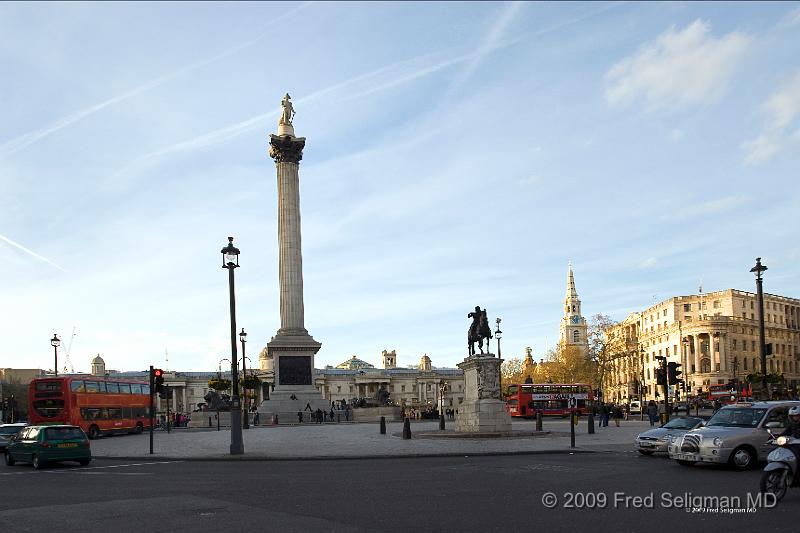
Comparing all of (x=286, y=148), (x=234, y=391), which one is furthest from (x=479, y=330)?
(x=286, y=148)

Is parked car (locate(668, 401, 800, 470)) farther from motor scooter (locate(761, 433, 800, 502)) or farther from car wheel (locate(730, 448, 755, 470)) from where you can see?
motor scooter (locate(761, 433, 800, 502))

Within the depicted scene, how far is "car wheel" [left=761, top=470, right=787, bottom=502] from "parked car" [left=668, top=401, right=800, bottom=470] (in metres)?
5.52

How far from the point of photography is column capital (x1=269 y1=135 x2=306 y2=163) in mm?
79000

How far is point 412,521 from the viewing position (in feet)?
41.8

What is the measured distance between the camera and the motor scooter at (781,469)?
532 inches

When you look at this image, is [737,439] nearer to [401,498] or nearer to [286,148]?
[401,498]

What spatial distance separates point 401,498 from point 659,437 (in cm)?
1213

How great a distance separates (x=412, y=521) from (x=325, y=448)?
20.4m

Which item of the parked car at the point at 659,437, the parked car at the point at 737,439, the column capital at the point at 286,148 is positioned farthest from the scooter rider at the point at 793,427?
the column capital at the point at 286,148

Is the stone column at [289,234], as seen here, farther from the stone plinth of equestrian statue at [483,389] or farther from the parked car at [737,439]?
the parked car at [737,439]

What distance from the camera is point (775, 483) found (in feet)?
45.3

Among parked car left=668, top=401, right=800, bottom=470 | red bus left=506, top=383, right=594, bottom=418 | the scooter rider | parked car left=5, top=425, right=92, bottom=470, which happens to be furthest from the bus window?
the scooter rider

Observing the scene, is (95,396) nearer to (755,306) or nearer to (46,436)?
(46,436)

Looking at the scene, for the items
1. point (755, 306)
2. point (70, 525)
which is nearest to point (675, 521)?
point (70, 525)
